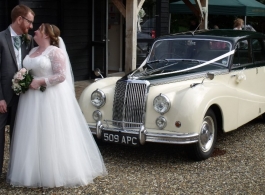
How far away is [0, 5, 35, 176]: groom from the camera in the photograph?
16.0 ft

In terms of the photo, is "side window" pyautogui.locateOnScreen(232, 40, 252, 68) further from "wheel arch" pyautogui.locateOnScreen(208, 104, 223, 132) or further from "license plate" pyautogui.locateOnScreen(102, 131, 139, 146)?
"license plate" pyautogui.locateOnScreen(102, 131, 139, 146)

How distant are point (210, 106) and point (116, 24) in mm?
8107

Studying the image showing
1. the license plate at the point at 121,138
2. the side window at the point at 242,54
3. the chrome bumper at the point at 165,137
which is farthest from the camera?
the side window at the point at 242,54

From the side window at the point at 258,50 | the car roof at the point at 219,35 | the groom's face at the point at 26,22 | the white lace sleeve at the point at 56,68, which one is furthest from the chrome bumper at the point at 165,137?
the side window at the point at 258,50

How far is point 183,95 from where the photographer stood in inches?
226

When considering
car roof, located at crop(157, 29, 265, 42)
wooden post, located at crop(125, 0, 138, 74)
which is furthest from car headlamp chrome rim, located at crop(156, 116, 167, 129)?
wooden post, located at crop(125, 0, 138, 74)

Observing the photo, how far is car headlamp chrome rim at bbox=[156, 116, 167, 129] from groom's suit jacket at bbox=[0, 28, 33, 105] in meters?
1.77

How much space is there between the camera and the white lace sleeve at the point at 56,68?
191 inches

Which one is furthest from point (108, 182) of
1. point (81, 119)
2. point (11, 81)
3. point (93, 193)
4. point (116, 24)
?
point (116, 24)

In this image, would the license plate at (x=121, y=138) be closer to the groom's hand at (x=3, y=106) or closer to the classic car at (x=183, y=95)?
the classic car at (x=183, y=95)

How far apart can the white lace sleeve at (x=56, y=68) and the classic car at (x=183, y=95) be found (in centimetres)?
130

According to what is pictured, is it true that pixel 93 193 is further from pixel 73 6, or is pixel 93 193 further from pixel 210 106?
pixel 73 6

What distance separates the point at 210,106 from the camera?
20.1ft

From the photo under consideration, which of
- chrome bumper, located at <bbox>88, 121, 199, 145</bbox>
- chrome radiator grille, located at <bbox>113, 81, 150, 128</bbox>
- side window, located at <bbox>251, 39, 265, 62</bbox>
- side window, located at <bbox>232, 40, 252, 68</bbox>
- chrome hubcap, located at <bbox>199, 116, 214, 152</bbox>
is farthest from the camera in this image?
side window, located at <bbox>251, 39, 265, 62</bbox>
